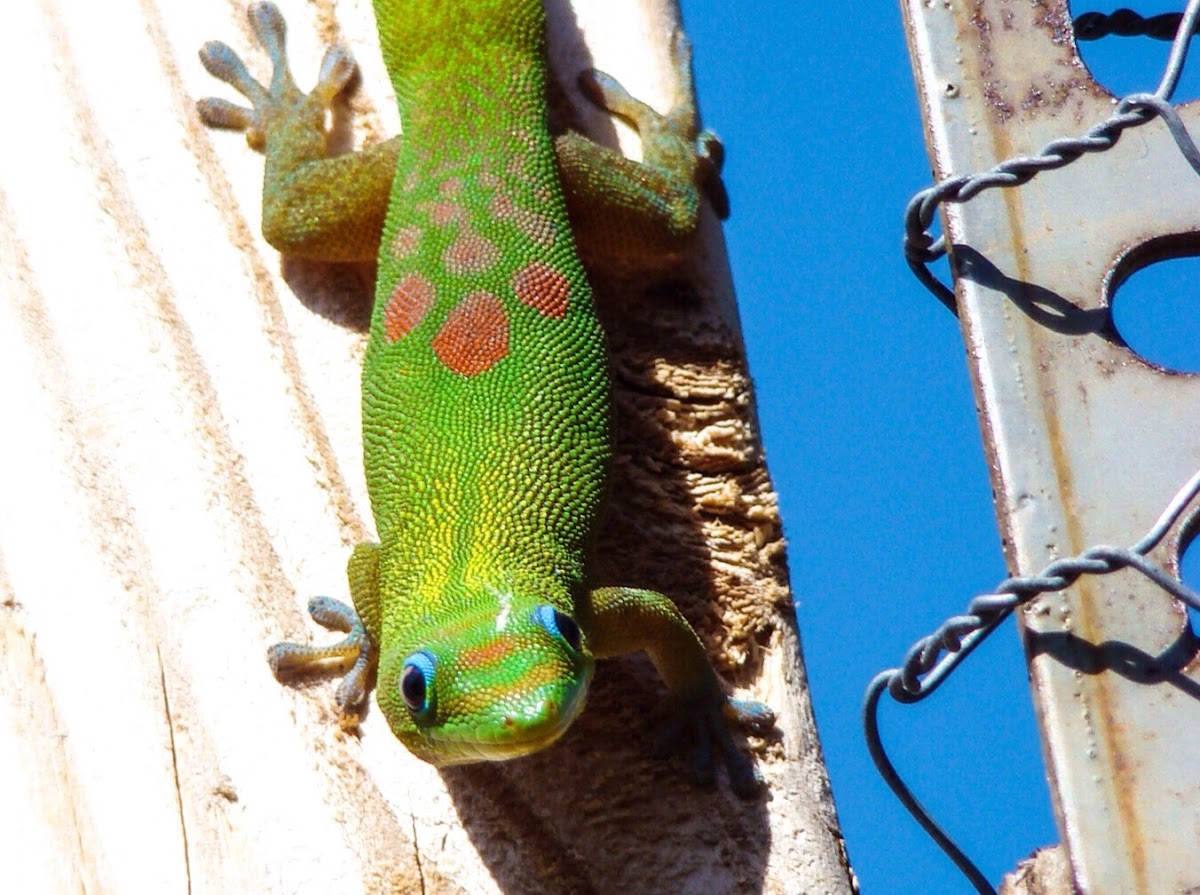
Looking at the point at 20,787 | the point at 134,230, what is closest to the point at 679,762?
the point at 20,787

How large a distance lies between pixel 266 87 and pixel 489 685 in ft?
2.99

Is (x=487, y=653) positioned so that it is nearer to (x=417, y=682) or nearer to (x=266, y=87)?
(x=417, y=682)

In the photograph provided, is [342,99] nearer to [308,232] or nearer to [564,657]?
[308,232]

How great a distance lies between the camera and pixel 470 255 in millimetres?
2963

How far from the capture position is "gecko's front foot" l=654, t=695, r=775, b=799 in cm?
212

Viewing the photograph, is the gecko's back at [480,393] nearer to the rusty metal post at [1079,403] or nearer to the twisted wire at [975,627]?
the twisted wire at [975,627]

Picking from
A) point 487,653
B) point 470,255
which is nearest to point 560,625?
point 487,653

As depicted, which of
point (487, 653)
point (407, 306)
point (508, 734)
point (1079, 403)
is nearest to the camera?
point (1079, 403)

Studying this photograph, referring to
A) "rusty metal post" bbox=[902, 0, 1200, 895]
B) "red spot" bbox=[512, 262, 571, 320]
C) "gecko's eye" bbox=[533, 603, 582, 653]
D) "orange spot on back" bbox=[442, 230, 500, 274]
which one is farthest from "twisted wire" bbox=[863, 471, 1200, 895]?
"orange spot on back" bbox=[442, 230, 500, 274]

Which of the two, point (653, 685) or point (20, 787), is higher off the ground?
point (20, 787)

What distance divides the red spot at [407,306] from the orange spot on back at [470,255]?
0.23 feet

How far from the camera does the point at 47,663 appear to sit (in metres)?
1.88

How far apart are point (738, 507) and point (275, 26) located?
101 cm

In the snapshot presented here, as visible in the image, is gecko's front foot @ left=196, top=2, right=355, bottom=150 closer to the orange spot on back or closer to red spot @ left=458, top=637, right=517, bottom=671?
the orange spot on back
